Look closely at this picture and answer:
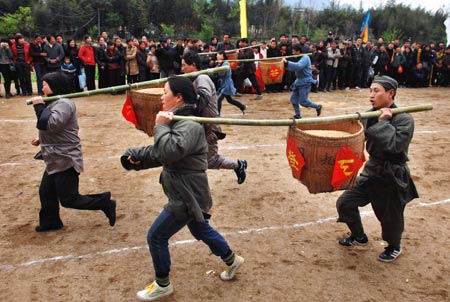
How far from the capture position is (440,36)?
157 ft

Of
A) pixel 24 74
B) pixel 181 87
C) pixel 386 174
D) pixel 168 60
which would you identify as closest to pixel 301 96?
pixel 168 60

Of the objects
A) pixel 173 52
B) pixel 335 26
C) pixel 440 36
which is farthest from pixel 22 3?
pixel 440 36

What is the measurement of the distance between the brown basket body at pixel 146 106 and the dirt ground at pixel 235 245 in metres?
1.08

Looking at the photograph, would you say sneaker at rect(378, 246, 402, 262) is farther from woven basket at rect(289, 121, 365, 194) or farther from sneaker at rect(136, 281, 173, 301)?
sneaker at rect(136, 281, 173, 301)

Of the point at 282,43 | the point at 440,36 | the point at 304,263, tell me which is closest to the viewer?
the point at 304,263

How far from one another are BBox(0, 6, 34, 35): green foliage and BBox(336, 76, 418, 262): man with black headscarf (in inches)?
1291

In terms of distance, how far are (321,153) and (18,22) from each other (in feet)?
113

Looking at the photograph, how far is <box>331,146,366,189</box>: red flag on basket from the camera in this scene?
342 centimetres

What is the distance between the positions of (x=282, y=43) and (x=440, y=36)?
1636 inches

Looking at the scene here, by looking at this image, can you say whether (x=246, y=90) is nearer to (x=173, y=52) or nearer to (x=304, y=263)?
(x=173, y=52)

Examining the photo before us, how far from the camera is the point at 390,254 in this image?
13.5ft

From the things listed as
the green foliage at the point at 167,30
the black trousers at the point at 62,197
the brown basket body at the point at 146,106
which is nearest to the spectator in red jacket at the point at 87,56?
the brown basket body at the point at 146,106

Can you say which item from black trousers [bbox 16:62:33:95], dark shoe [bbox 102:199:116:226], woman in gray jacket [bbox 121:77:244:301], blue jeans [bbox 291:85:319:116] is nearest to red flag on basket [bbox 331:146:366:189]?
woman in gray jacket [bbox 121:77:244:301]

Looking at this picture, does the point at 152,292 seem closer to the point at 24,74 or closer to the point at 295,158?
the point at 295,158
